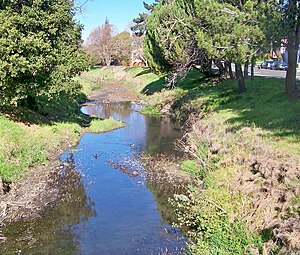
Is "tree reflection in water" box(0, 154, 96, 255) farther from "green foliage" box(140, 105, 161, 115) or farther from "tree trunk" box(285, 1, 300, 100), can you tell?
"green foliage" box(140, 105, 161, 115)

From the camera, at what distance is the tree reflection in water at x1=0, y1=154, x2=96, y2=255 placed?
31.8 feet

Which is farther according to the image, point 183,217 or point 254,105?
point 254,105

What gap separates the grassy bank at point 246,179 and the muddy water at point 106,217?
1015 millimetres

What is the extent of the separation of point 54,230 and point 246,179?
5989mm

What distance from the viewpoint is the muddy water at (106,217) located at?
32.2 feet

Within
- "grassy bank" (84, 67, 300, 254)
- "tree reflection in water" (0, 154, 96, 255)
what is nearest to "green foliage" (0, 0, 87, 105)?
"tree reflection in water" (0, 154, 96, 255)

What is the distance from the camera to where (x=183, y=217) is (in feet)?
37.3

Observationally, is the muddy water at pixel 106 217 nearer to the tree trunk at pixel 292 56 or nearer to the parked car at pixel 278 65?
the tree trunk at pixel 292 56

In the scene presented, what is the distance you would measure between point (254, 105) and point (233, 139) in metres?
6.91

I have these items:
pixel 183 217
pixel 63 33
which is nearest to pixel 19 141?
pixel 63 33

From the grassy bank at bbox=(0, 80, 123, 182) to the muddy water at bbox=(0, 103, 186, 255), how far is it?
1.25 m

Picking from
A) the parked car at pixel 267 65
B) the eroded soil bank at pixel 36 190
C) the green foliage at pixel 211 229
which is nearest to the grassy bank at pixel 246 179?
the green foliage at pixel 211 229

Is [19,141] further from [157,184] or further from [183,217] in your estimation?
[183,217]

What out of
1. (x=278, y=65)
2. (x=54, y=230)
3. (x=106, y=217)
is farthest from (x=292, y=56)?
(x=278, y=65)
